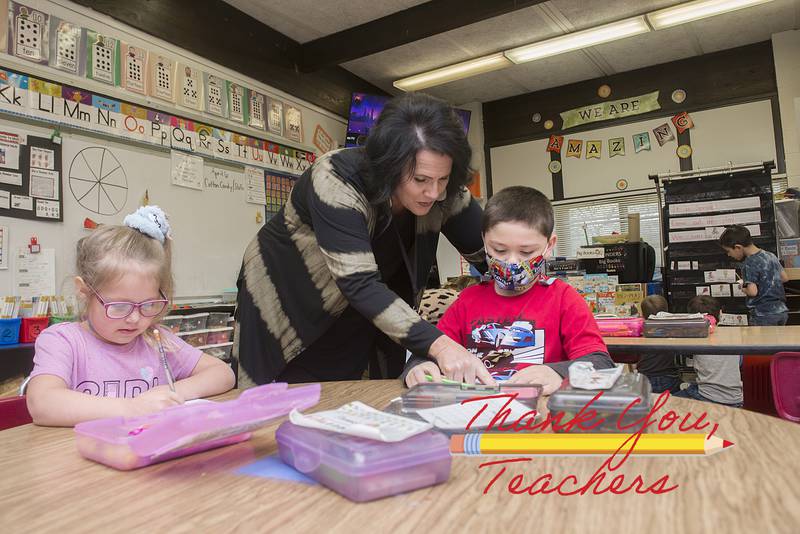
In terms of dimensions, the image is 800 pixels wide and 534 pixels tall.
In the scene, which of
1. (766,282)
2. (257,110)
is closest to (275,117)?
(257,110)

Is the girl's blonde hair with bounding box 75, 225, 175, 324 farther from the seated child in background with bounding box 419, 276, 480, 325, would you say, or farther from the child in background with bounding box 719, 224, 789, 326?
the child in background with bounding box 719, 224, 789, 326

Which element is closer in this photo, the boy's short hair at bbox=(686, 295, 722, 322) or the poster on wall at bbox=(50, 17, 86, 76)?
the poster on wall at bbox=(50, 17, 86, 76)

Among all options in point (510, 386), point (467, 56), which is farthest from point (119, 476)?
point (467, 56)

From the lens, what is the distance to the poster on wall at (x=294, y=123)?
16.6 feet

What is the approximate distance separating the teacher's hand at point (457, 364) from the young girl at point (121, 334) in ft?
1.35

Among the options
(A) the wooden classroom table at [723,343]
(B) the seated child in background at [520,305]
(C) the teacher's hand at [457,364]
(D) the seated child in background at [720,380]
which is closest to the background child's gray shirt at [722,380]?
(D) the seated child in background at [720,380]

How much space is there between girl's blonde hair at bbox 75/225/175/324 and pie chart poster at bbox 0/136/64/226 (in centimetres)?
225

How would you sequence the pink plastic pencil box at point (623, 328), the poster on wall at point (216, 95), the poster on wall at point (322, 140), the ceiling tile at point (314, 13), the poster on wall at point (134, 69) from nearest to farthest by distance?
the pink plastic pencil box at point (623, 328)
the poster on wall at point (134, 69)
the poster on wall at point (216, 95)
the ceiling tile at point (314, 13)
the poster on wall at point (322, 140)

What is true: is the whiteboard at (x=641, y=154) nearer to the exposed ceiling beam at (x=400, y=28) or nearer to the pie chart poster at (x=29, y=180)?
the exposed ceiling beam at (x=400, y=28)

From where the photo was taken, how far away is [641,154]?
6.34 meters

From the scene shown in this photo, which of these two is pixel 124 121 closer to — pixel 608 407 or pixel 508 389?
pixel 508 389

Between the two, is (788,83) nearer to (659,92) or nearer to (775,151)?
(775,151)

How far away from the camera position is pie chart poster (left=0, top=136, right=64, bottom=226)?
2998 millimetres

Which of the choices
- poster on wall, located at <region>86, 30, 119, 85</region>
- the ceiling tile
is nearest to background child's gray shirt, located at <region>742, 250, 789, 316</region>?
the ceiling tile
